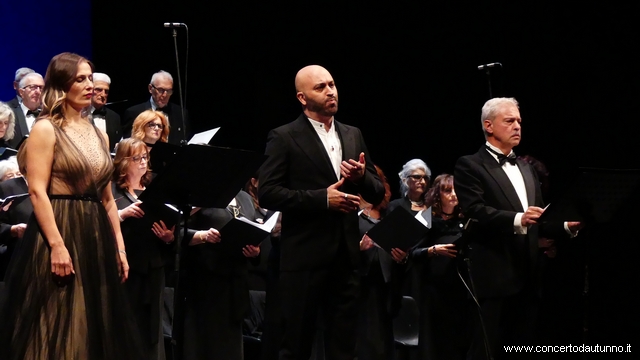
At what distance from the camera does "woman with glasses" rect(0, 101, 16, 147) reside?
18.9 ft

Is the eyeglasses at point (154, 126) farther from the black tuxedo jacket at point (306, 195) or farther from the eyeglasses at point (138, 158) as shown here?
the black tuxedo jacket at point (306, 195)

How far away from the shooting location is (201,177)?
13.0 ft

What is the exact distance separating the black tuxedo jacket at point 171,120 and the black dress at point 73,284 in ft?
11.0

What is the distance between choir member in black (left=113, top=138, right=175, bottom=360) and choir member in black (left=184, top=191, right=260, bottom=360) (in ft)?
0.54

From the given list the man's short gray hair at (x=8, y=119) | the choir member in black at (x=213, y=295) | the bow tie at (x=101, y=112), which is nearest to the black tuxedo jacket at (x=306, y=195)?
the choir member in black at (x=213, y=295)

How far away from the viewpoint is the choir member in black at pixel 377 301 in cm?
564

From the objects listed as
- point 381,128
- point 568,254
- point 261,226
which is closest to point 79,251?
point 261,226

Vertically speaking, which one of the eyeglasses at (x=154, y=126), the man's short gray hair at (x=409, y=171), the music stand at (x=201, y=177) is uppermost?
the eyeglasses at (x=154, y=126)

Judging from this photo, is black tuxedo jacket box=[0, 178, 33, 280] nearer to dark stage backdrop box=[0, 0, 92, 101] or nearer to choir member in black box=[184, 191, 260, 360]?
choir member in black box=[184, 191, 260, 360]

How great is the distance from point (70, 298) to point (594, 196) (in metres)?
2.44

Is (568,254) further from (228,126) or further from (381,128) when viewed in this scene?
(228,126)

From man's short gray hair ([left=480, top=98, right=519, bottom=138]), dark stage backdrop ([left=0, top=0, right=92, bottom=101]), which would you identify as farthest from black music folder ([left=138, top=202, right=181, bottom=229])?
dark stage backdrop ([left=0, top=0, right=92, bottom=101])

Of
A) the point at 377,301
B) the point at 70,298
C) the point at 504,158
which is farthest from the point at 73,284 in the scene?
the point at 377,301

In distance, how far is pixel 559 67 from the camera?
678 cm
